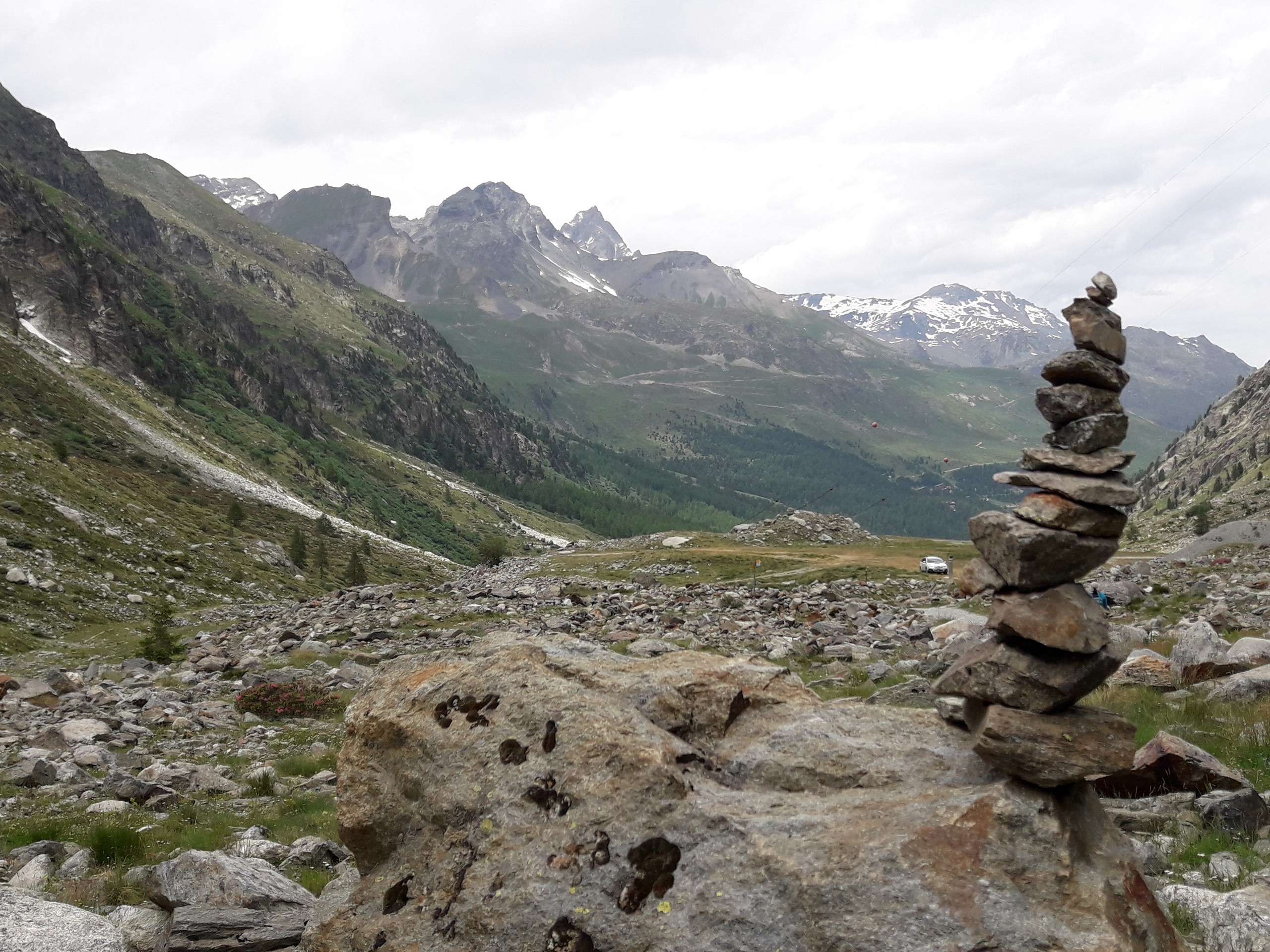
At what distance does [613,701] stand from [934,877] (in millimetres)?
4080

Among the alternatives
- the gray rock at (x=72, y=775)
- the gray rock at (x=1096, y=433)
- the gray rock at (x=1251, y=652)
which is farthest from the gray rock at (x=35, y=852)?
the gray rock at (x=1251, y=652)

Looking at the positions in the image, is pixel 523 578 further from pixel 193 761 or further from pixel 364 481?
pixel 364 481

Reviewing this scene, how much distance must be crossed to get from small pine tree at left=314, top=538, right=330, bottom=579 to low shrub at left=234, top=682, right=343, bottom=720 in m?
50.9

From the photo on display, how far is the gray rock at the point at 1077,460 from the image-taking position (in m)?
9.06

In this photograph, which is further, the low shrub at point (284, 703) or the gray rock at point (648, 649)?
the gray rock at point (648, 649)

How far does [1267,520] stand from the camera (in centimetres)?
7381

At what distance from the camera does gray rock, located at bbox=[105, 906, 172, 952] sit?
8.88m

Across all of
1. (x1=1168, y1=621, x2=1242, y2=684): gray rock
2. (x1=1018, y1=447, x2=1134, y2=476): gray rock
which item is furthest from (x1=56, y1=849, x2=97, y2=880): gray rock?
(x1=1168, y1=621, x2=1242, y2=684): gray rock

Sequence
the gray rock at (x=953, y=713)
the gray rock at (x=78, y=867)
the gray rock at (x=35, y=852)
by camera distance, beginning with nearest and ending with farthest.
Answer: the gray rock at (x=953, y=713), the gray rock at (x=78, y=867), the gray rock at (x=35, y=852)

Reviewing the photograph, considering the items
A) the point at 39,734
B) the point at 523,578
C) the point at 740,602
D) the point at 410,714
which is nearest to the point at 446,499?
the point at 523,578

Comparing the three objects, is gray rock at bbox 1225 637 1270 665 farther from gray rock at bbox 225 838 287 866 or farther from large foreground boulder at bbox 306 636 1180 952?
gray rock at bbox 225 838 287 866

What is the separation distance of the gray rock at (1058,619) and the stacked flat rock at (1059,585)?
0.01 m

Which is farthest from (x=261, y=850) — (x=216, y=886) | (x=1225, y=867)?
(x=1225, y=867)

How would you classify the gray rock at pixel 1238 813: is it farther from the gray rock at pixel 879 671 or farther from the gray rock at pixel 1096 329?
the gray rock at pixel 879 671
